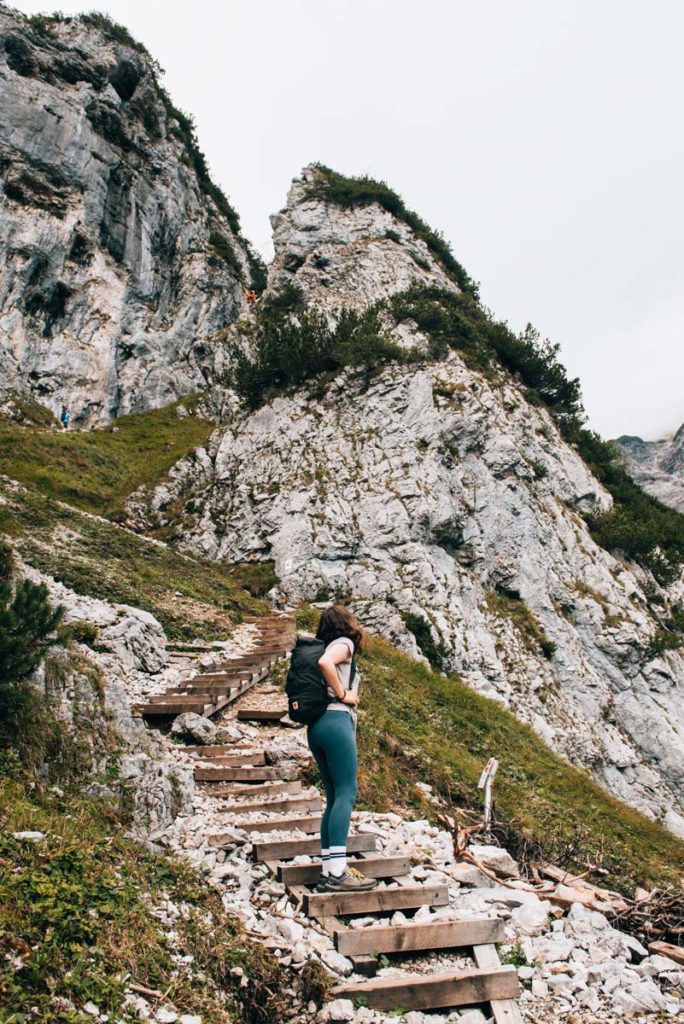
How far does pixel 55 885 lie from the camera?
451 cm

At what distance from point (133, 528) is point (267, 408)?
1169cm

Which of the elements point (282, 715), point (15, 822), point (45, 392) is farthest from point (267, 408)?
point (15, 822)

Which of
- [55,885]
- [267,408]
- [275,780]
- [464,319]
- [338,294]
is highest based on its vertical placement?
[338,294]

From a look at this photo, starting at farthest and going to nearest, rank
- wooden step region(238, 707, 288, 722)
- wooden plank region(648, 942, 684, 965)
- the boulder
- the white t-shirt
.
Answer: wooden step region(238, 707, 288, 722) → the boulder → the white t-shirt → wooden plank region(648, 942, 684, 965)

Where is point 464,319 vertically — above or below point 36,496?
above

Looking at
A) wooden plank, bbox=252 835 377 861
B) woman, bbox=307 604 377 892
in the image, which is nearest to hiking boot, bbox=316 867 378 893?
woman, bbox=307 604 377 892

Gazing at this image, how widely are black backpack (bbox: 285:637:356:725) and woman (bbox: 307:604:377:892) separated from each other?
86 mm

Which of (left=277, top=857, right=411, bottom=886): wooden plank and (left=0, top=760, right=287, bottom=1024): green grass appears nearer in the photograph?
(left=0, top=760, right=287, bottom=1024): green grass

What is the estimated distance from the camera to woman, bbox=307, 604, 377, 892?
6102 millimetres

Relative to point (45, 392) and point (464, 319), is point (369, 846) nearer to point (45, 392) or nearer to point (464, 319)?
point (464, 319)

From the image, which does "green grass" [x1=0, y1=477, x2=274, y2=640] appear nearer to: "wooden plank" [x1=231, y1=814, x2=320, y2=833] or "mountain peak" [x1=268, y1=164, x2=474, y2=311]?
"wooden plank" [x1=231, y1=814, x2=320, y2=833]

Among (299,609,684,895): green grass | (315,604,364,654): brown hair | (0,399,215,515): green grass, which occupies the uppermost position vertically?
(0,399,215,515): green grass

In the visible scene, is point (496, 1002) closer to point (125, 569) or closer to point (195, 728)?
point (195, 728)

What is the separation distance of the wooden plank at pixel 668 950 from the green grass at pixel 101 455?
26.7 metres
